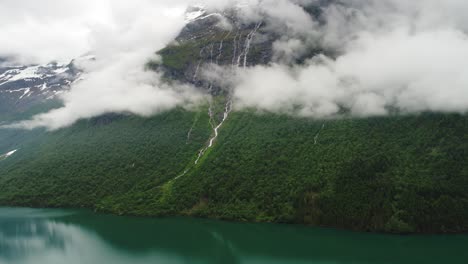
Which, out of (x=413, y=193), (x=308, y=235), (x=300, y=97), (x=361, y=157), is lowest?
(x=308, y=235)

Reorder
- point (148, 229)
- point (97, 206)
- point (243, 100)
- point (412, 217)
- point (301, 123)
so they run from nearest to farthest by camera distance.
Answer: point (412, 217), point (148, 229), point (97, 206), point (301, 123), point (243, 100)

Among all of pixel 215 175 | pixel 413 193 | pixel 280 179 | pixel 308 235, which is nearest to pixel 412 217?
pixel 413 193

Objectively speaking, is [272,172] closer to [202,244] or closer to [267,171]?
[267,171]

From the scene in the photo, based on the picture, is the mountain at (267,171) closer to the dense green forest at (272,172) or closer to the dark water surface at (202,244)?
the dense green forest at (272,172)

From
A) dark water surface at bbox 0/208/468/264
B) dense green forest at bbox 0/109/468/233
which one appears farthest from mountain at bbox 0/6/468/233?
dark water surface at bbox 0/208/468/264

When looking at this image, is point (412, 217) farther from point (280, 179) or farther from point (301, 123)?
point (301, 123)

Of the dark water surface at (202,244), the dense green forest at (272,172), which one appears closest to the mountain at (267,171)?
the dense green forest at (272,172)
